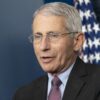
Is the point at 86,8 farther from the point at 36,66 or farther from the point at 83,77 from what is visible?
the point at 83,77

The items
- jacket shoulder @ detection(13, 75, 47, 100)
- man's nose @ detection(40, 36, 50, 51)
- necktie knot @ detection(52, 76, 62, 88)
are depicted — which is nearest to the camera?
man's nose @ detection(40, 36, 50, 51)

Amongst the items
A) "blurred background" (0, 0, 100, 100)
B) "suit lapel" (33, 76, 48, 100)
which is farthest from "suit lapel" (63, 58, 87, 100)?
"blurred background" (0, 0, 100, 100)

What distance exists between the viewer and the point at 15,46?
2814 millimetres

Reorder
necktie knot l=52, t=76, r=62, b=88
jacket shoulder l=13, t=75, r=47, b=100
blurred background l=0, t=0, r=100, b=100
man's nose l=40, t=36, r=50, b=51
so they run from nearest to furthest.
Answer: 1. man's nose l=40, t=36, r=50, b=51
2. necktie knot l=52, t=76, r=62, b=88
3. jacket shoulder l=13, t=75, r=47, b=100
4. blurred background l=0, t=0, r=100, b=100

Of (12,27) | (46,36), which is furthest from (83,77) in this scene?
(12,27)

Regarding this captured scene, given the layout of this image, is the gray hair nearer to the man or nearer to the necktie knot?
the man

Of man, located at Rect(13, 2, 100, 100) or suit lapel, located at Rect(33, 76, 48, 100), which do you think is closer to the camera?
man, located at Rect(13, 2, 100, 100)

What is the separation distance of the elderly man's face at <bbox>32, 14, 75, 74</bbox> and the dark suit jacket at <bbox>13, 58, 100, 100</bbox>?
0.30ft

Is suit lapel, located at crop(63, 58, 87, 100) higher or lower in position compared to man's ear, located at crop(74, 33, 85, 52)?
lower

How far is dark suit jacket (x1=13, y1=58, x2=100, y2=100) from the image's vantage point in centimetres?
179

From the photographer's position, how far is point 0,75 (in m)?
2.77

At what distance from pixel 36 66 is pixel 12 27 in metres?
0.35

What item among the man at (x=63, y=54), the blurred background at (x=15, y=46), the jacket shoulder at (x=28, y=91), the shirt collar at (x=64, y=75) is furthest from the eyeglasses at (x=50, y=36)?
the blurred background at (x=15, y=46)

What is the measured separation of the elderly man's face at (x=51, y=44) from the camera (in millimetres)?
1771
